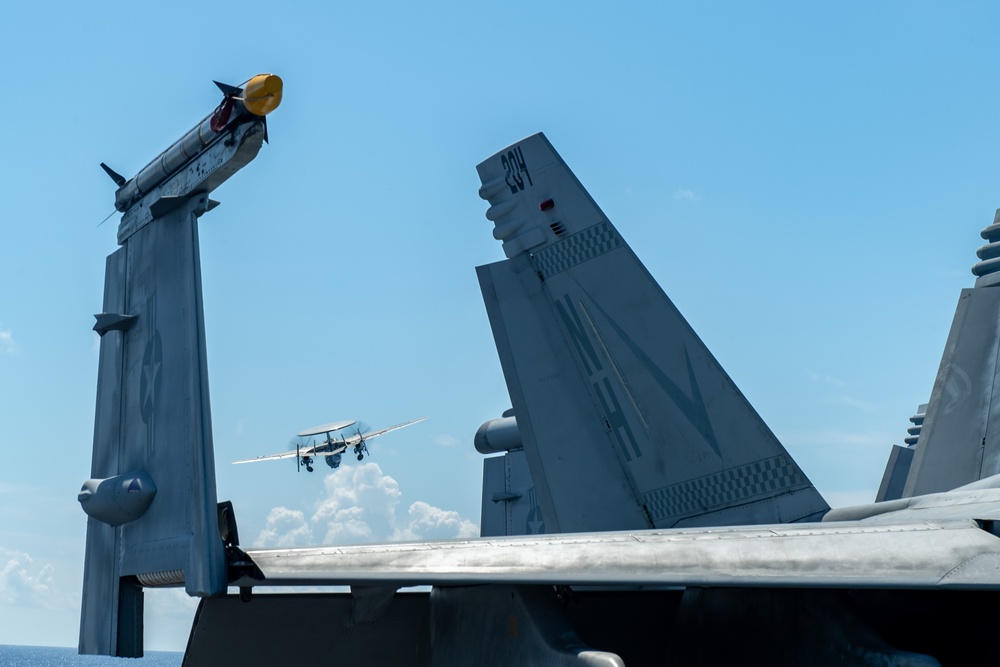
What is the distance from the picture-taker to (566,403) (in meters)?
9.66

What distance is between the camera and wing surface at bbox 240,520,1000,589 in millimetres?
4621

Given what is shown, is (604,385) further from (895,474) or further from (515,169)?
(895,474)

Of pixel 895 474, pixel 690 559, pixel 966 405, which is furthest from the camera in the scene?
pixel 895 474

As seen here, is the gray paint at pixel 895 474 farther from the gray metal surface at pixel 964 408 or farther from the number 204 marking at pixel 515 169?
the number 204 marking at pixel 515 169

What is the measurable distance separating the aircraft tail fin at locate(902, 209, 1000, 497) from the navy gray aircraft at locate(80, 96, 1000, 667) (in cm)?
2

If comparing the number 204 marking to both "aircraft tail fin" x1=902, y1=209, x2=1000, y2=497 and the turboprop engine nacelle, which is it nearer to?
the turboprop engine nacelle

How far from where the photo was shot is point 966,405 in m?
9.18

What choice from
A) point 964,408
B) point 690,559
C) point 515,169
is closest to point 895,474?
point 964,408

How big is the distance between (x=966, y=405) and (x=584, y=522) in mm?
3405

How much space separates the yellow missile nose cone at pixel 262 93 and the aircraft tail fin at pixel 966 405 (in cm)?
618

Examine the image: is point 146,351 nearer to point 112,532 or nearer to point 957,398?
point 112,532

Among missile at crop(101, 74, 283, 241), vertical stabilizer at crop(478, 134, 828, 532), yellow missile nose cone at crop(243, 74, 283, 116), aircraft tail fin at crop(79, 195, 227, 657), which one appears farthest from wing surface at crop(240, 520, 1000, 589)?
vertical stabilizer at crop(478, 134, 828, 532)

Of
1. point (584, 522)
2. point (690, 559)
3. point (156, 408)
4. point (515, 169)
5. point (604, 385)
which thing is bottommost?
point (690, 559)

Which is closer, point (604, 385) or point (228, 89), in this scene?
point (228, 89)
